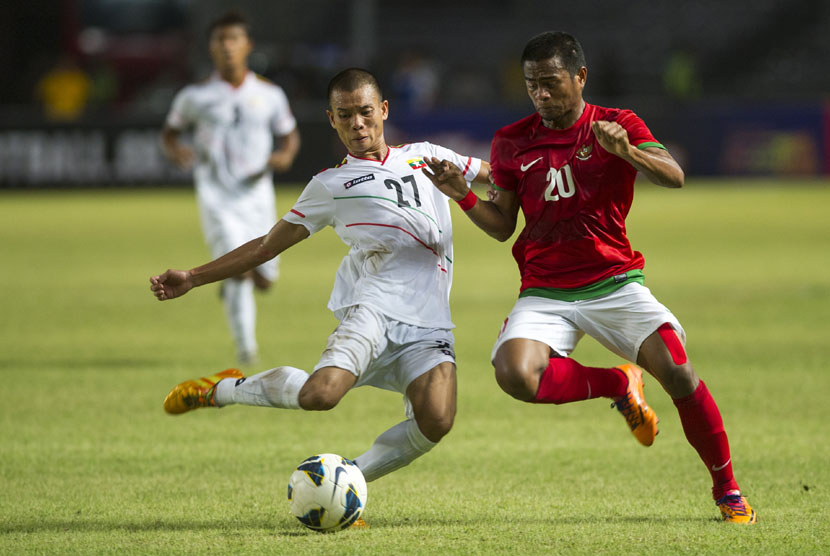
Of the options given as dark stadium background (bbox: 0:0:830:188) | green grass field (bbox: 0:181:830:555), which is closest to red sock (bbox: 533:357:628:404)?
green grass field (bbox: 0:181:830:555)

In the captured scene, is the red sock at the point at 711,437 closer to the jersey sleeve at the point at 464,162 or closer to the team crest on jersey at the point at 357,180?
the jersey sleeve at the point at 464,162

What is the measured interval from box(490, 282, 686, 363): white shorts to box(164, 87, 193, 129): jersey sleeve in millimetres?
5305

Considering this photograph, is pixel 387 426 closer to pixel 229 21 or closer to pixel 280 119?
pixel 280 119

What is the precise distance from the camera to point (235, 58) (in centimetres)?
981

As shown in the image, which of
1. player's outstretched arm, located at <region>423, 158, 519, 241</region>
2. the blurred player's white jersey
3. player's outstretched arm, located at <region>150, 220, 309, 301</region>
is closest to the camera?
player's outstretched arm, located at <region>423, 158, 519, 241</region>

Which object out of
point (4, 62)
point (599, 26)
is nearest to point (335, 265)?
point (599, 26)

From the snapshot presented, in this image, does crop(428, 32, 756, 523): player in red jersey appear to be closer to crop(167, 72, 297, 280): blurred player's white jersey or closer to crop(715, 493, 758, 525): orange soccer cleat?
crop(715, 493, 758, 525): orange soccer cleat

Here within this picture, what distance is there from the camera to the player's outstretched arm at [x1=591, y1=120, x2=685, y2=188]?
505cm

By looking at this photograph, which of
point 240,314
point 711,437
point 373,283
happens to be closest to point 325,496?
point 373,283

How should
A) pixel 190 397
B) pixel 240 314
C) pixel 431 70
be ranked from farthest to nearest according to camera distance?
1. pixel 431 70
2. pixel 240 314
3. pixel 190 397

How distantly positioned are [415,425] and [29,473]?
2.20 meters

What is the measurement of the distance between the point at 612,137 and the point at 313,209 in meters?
1.35

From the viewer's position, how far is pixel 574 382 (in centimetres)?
546

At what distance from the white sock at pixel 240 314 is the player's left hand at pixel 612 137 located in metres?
5.07
